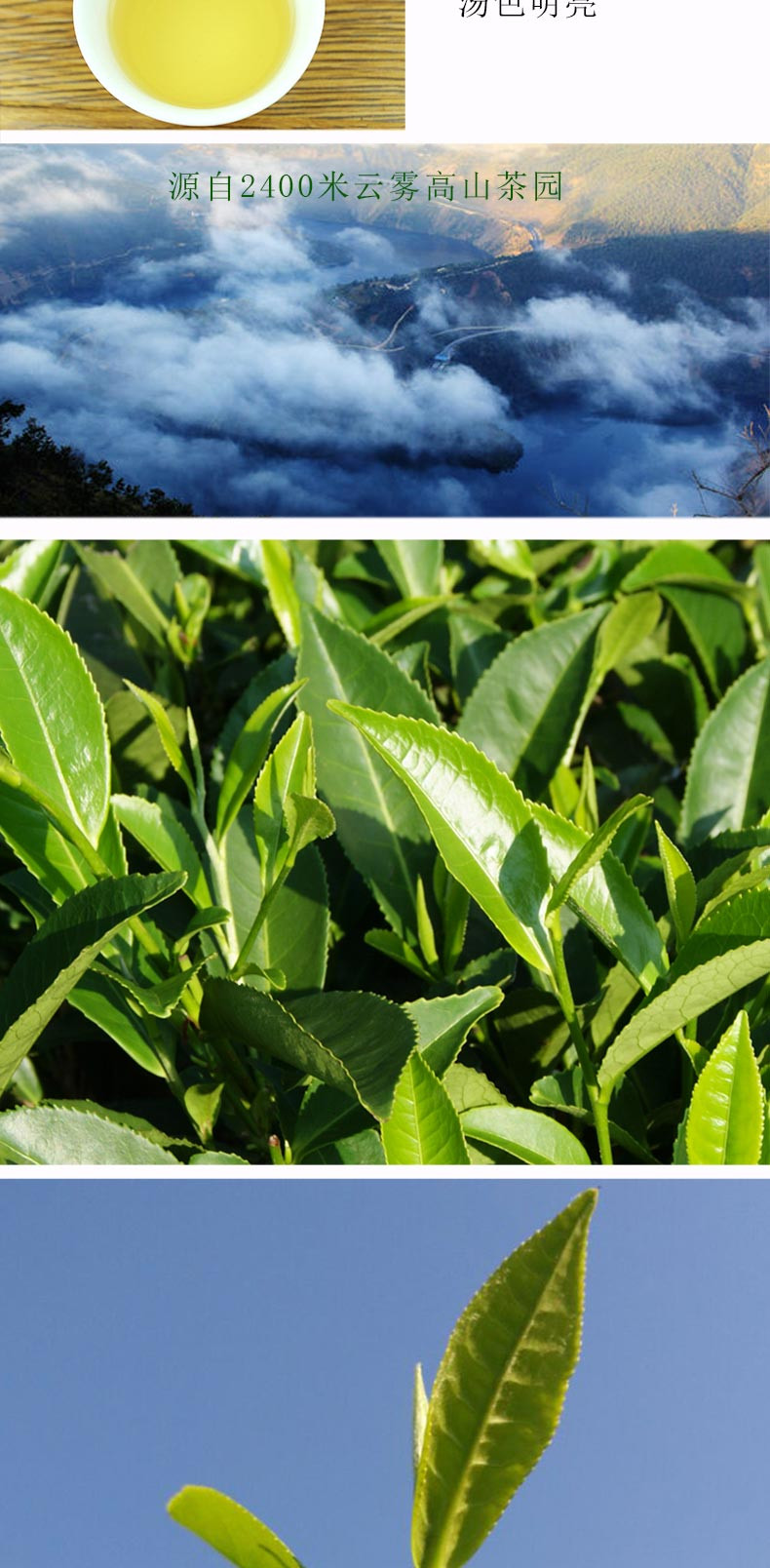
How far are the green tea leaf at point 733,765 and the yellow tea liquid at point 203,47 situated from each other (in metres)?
1.04

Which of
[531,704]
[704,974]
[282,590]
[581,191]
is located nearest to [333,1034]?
[704,974]

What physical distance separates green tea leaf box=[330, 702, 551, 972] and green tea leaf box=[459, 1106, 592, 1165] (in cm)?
7

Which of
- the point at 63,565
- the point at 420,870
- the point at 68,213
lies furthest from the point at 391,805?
the point at 68,213

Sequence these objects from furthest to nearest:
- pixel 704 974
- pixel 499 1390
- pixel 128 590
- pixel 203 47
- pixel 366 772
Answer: pixel 203 47 → pixel 128 590 → pixel 366 772 → pixel 704 974 → pixel 499 1390

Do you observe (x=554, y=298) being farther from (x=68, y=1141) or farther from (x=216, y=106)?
(x=68, y=1141)

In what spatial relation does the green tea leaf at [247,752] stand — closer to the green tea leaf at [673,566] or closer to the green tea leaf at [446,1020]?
the green tea leaf at [446,1020]

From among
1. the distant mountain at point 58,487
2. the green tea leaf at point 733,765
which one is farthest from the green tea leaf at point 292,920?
the distant mountain at point 58,487

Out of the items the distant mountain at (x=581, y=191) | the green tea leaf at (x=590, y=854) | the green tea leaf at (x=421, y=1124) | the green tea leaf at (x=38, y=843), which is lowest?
the green tea leaf at (x=421, y=1124)

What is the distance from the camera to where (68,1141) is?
1.93 ft

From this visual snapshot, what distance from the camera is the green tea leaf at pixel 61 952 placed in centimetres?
52

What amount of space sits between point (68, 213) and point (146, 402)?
250 mm

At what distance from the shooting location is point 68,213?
5.19ft

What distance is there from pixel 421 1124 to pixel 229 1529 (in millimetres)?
176

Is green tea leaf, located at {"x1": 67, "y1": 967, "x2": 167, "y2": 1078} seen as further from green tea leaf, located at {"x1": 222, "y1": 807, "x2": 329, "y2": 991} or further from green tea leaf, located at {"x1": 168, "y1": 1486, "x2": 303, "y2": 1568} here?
green tea leaf, located at {"x1": 168, "y1": 1486, "x2": 303, "y2": 1568}
